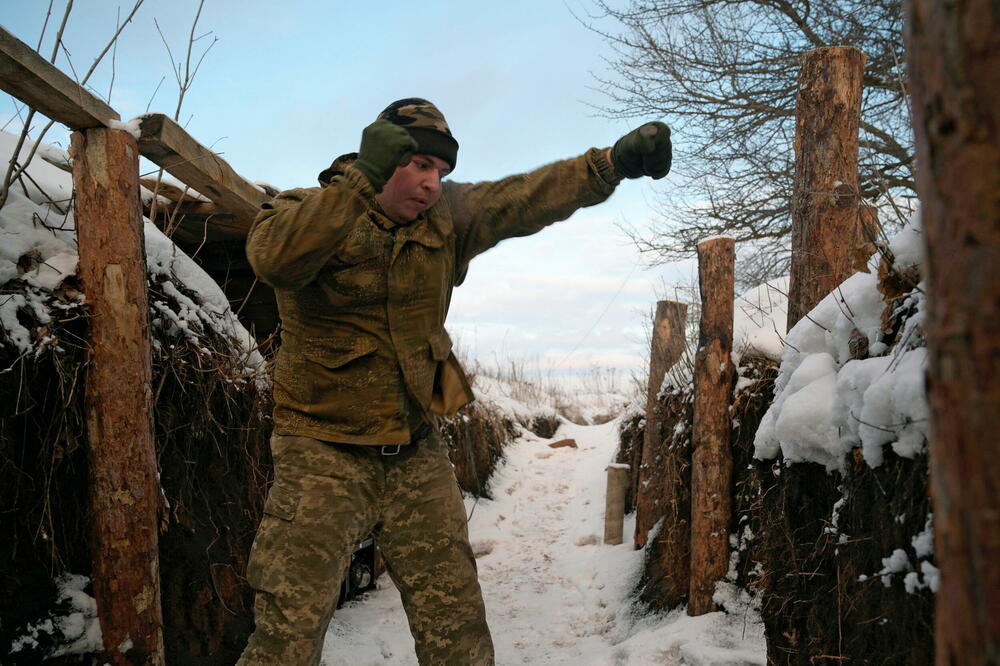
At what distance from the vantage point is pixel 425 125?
2.63 m

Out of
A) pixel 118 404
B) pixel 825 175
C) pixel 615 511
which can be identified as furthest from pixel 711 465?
pixel 118 404

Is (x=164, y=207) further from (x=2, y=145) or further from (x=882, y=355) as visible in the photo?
(x=882, y=355)

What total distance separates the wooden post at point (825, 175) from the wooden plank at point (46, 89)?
3.51 meters

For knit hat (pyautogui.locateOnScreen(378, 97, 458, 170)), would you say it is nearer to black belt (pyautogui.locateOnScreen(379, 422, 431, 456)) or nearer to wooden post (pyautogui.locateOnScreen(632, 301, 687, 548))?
black belt (pyautogui.locateOnScreen(379, 422, 431, 456))

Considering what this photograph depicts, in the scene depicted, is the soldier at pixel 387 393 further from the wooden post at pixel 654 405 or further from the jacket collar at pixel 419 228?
the wooden post at pixel 654 405

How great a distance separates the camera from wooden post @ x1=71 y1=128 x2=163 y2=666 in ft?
10.2

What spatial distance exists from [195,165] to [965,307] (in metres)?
3.63

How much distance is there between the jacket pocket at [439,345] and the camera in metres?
2.65

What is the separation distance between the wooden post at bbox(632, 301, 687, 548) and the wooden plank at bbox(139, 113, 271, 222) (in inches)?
131

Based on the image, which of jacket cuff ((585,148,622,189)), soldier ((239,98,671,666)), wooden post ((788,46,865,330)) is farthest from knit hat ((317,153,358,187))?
wooden post ((788,46,865,330))

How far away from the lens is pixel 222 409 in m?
3.85

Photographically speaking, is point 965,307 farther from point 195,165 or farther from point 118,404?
point 195,165

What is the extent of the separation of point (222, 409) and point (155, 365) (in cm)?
46

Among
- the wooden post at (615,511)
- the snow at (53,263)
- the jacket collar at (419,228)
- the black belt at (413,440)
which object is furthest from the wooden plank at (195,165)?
the wooden post at (615,511)
